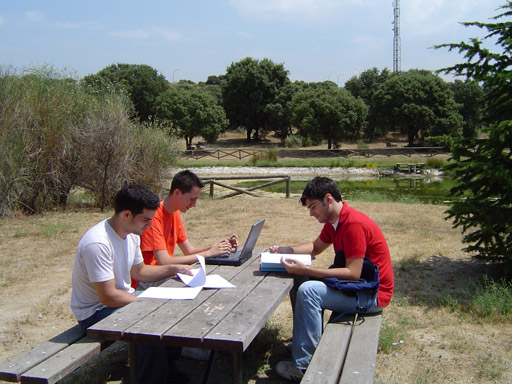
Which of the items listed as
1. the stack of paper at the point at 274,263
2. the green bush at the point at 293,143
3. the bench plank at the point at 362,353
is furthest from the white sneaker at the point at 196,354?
the green bush at the point at 293,143

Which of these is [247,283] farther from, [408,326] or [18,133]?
[18,133]

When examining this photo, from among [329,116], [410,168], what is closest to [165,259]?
[410,168]

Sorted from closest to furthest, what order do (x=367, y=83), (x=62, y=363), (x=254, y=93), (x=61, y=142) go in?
1. (x=62, y=363)
2. (x=61, y=142)
3. (x=254, y=93)
4. (x=367, y=83)

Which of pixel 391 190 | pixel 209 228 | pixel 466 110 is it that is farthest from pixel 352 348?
pixel 466 110

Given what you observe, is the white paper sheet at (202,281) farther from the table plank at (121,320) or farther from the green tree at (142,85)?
the green tree at (142,85)

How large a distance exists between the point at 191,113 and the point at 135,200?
4135 centimetres

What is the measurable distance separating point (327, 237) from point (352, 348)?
1.27 meters

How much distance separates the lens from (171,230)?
4.43m

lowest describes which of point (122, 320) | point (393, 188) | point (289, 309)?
point (393, 188)

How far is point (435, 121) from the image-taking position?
143 feet

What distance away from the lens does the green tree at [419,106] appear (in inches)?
1727

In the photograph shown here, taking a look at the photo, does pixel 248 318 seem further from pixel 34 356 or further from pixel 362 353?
pixel 34 356

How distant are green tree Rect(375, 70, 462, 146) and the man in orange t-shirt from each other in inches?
1676

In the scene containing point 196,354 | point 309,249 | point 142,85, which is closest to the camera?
point 196,354
